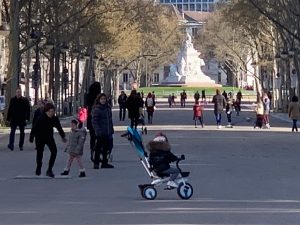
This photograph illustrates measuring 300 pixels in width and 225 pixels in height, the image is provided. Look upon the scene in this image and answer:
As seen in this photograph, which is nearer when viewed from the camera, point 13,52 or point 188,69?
point 13,52

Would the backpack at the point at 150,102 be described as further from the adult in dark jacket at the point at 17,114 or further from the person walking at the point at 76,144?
the person walking at the point at 76,144

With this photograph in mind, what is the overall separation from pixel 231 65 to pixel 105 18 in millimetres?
65313

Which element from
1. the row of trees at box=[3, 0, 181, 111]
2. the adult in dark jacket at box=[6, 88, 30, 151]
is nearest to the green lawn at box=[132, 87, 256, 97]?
the row of trees at box=[3, 0, 181, 111]

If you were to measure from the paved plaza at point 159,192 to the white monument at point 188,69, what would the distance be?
5077 inches

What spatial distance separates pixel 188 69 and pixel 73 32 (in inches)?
3784

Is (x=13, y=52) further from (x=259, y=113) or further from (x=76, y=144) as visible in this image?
(x=76, y=144)

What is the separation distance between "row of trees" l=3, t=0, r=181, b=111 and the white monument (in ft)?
135

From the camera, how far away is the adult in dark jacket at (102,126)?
25.1 m

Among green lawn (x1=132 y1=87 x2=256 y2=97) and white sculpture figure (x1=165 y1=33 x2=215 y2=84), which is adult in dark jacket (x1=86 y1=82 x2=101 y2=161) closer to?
green lawn (x1=132 y1=87 x2=256 y2=97)

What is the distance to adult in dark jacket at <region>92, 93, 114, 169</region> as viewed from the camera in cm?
2514

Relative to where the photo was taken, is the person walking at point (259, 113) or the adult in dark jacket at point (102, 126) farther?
the person walking at point (259, 113)

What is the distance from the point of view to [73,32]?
68500 millimetres

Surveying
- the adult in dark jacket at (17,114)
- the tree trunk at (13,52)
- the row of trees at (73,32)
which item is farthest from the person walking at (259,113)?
the adult in dark jacket at (17,114)

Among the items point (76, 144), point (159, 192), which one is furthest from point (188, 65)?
point (159, 192)
